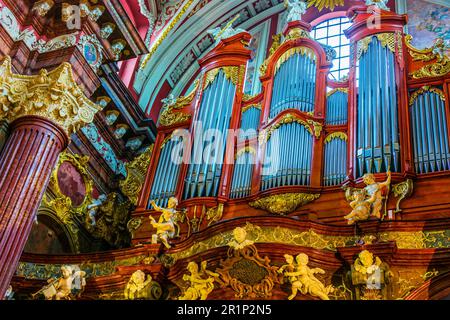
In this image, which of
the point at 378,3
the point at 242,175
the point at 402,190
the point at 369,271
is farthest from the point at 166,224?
the point at 378,3

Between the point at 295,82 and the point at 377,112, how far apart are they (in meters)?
1.81

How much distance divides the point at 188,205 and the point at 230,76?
3093 millimetres

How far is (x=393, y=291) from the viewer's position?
8070 millimetres

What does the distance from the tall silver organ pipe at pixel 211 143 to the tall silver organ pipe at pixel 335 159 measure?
178cm

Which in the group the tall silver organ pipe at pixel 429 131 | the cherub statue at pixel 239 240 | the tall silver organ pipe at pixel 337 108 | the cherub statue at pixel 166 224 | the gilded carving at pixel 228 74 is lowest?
the cherub statue at pixel 239 240

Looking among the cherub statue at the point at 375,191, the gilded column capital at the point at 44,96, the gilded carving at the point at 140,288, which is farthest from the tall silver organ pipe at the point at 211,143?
the cherub statue at the point at 375,191

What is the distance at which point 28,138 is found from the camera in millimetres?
9133

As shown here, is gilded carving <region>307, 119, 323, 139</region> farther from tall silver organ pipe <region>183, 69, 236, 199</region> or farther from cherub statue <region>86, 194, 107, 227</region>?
cherub statue <region>86, 194, 107, 227</region>

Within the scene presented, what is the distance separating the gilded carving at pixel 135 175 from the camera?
40.3 ft

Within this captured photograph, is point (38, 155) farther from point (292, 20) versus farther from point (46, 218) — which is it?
point (292, 20)

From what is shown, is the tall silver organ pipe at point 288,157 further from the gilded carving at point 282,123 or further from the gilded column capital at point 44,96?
the gilded column capital at point 44,96
